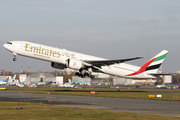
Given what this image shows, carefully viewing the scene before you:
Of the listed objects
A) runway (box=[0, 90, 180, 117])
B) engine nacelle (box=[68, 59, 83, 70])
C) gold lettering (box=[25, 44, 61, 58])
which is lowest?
runway (box=[0, 90, 180, 117])

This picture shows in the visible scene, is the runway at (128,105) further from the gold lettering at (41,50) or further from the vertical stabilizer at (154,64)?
the vertical stabilizer at (154,64)

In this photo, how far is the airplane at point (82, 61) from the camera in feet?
156

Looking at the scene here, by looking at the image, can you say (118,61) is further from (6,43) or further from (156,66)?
(6,43)

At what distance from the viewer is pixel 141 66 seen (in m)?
64.8

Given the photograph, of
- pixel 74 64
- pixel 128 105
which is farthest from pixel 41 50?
pixel 128 105

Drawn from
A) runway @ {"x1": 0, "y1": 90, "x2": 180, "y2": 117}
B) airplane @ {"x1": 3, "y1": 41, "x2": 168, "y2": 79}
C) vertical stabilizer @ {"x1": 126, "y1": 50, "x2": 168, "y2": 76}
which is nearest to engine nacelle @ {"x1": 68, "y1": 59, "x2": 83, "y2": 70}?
airplane @ {"x1": 3, "y1": 41, "x2": 168, "y2": 79}

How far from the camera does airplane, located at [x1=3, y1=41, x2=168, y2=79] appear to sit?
4759cm

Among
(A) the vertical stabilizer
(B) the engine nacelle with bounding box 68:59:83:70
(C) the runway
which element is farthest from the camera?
(A) the vertical stabilizer

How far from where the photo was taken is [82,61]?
55.5 metres

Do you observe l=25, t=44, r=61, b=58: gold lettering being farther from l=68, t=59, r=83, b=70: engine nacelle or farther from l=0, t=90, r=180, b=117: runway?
l=0, t=90, r=180, b=117: runway

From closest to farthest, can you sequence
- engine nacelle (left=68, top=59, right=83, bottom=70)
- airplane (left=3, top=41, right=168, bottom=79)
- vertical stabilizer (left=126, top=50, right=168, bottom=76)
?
airplane (left=3, top=41, right=168, bottom=79) → engine nacelle (left=68, top=59, right=83, bottom=70) → vertical stabilizer (left=126, top=50, right=168, bottom=76)

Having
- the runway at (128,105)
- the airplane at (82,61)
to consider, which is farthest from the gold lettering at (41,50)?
the runway at (128,105)

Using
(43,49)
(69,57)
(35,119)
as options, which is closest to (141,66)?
(69,57)

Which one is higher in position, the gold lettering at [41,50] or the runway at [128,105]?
the gold lettering at [41,50]
